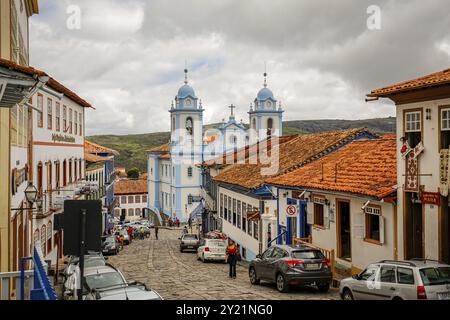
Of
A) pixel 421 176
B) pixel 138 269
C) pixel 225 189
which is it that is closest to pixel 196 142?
pixel 225 189

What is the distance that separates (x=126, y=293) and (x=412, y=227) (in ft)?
27.8

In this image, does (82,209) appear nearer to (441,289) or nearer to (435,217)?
(441,289)

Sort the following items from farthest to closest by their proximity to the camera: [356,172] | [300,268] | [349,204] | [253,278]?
[356,172] < [349,204] < [253,278] < [300,268]

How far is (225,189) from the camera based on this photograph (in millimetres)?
39125

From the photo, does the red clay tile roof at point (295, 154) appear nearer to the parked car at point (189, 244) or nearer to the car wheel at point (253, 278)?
the parked car at point (189, 244)

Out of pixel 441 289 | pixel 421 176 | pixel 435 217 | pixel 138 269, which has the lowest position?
pixel 138 269

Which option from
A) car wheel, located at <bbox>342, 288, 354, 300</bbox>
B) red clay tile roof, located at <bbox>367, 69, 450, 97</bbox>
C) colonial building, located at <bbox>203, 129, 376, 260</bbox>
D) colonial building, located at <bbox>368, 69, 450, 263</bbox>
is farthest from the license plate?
colonial building, located at <bbox>203, 129, 376, 260</bbox>

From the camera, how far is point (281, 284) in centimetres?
1725

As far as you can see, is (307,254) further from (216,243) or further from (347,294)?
(216,243)

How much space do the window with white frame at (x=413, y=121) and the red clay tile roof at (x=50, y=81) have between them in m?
10.5

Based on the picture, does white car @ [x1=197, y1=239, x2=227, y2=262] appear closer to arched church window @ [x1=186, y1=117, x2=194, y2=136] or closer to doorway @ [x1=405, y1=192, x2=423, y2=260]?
doorway @ [x1=405, y1=192, x2=423, y2=260]

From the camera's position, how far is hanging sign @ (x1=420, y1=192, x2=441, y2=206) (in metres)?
15.0

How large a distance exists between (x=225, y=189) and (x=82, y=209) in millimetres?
30818

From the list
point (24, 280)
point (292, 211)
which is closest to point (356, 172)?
point (292, 211)
